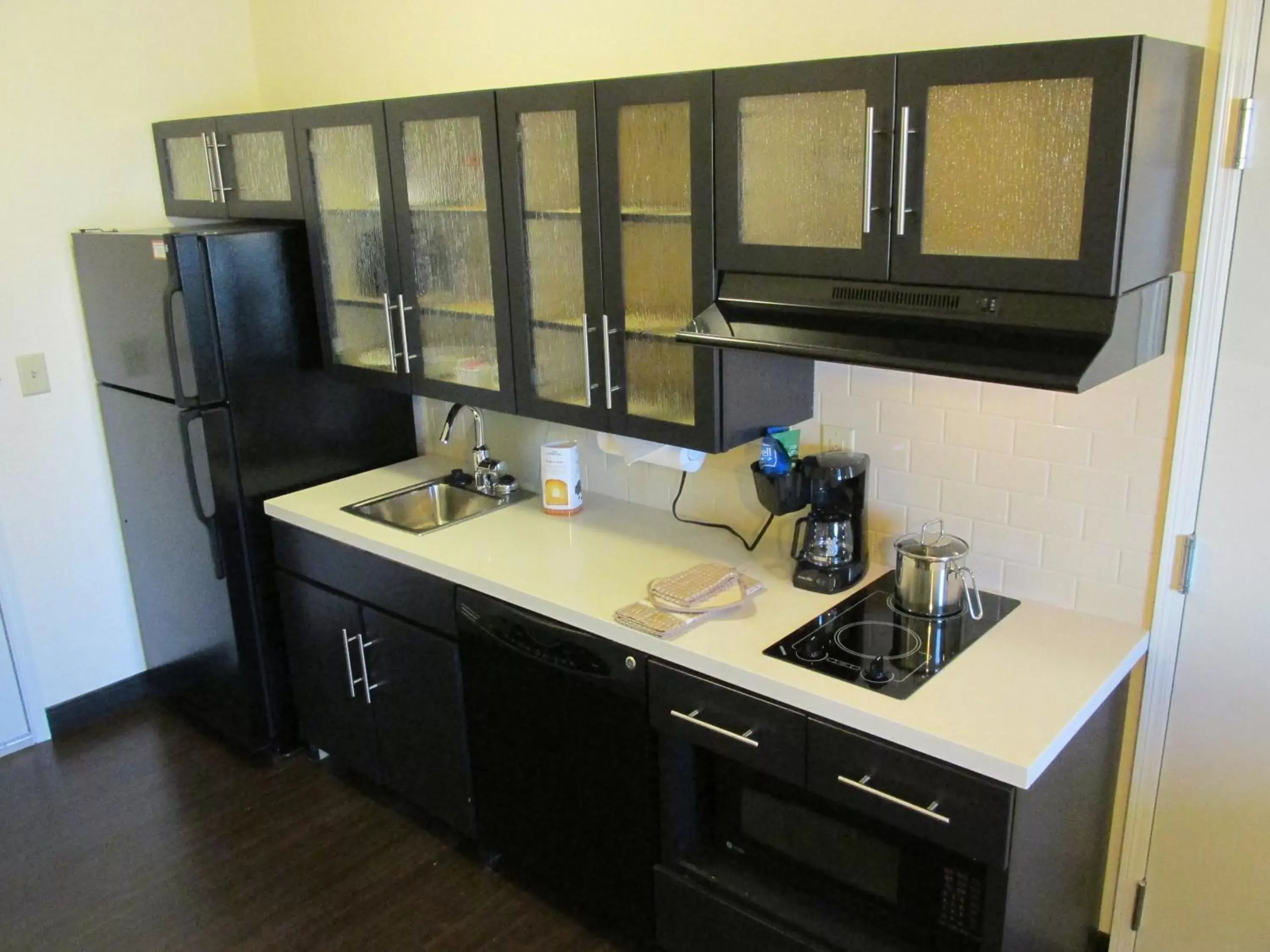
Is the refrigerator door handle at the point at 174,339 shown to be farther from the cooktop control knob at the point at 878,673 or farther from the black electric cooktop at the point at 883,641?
the cooktop control knob at the point at 878,673

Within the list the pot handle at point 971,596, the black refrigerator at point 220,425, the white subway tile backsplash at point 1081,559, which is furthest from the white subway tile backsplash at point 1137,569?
the black refrigerator at point 220,425

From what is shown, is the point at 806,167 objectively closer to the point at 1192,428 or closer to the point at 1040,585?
the point at 1192,428

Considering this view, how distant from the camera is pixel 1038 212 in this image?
164 cm

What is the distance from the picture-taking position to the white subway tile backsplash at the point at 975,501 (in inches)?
84.9

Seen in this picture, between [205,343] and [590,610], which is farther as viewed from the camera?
[205,343]

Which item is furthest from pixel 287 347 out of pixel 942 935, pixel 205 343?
pixel 942 935

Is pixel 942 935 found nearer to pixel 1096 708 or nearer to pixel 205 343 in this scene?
pixel 1096 708

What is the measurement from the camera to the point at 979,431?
2148 millimetres

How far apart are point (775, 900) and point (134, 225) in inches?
113

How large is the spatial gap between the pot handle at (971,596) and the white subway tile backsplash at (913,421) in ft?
0.96

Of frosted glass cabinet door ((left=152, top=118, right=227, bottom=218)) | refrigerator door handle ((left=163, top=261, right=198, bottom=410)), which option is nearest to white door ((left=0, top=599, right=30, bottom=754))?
refrigerator door handle ((left=163, top=261, right=198, bottom=410))

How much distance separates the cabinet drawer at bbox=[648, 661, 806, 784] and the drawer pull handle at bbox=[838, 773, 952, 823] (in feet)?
0.33

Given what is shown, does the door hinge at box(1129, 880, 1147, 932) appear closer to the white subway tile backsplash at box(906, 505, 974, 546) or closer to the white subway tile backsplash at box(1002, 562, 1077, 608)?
the white subway tile backsplash at box(1002, 562, 1077, 608)

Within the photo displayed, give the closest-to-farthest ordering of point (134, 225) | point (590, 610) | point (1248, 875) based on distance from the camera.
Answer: point (1248, 875) < point (590, 610) < point (134, 225)
